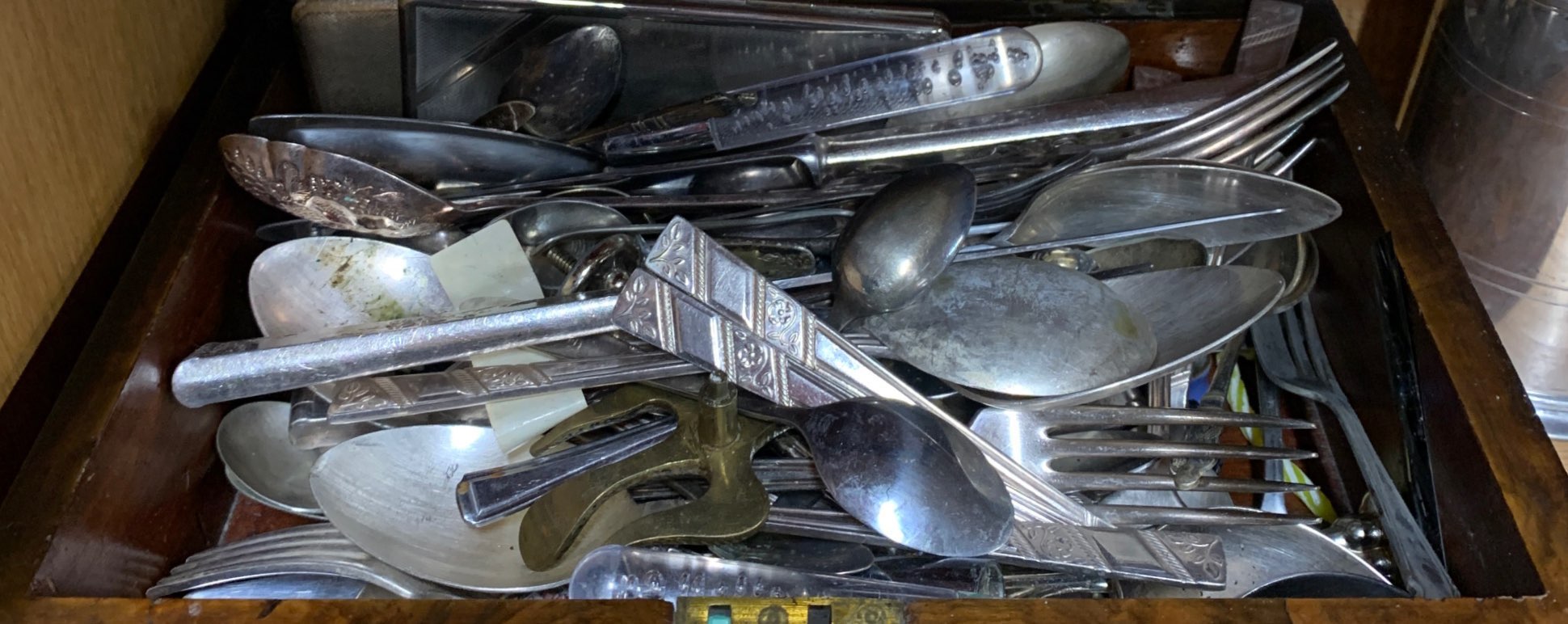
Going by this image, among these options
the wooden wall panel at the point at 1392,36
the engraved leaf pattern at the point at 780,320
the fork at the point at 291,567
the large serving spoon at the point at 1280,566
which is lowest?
the fork at the point at 291,567

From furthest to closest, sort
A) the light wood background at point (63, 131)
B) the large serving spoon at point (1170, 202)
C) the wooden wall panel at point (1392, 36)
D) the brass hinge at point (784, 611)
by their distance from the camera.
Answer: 1. the wooden wall panel at point (1392, 36)
2. the large serving spoon at point (1170, 202)
3. the light wood background at point (63, 131)
4. the brass hinge at point (784, 611)

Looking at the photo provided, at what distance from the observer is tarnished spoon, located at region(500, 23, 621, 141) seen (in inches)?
29.0

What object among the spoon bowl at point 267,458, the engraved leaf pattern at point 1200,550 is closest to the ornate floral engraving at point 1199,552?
the engraved leaf pattern at point 1200,550

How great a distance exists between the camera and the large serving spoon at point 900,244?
60 cm

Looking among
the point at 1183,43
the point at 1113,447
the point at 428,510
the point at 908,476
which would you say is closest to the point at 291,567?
the point at 428,510

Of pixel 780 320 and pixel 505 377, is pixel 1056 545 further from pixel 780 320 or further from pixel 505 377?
pixel 505 377

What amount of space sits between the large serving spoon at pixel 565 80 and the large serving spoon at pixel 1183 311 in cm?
34

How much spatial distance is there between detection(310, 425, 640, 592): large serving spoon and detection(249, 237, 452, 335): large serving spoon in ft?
0.29

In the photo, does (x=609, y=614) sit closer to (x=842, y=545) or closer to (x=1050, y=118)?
(x=842, y=545)

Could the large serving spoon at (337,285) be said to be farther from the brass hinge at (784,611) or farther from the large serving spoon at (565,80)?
the brass hinge at (784,611)

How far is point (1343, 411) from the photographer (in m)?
0.64

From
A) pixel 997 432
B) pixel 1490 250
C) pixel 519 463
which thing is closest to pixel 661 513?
pixel 519 463

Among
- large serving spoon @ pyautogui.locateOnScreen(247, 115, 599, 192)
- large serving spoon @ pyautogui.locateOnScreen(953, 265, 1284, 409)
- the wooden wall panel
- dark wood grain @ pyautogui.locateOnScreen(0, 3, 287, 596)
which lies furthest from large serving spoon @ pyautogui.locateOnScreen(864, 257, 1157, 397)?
the wooden wall panel

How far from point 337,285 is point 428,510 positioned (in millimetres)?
164
